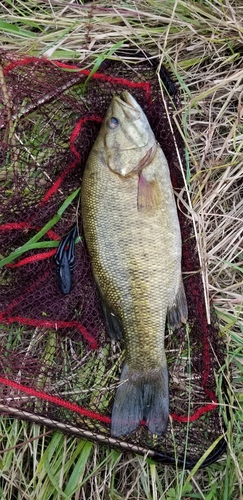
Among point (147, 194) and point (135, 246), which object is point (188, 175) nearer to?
point (147, 194)

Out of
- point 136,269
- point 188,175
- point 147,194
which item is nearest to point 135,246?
point 136,269

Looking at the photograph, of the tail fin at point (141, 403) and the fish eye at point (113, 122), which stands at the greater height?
the fish eye at point (113, 122)

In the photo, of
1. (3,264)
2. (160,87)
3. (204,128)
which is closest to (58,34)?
(160,87)

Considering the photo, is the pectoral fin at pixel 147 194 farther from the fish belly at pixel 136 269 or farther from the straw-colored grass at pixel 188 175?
the straw-colored grass at pixel 188 175

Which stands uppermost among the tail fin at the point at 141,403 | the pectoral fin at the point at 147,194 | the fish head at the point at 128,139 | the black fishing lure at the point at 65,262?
the fish head at the point at 128,139

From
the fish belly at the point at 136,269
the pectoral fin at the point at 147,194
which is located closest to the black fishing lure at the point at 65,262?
the fish belly at the point at 136,269
